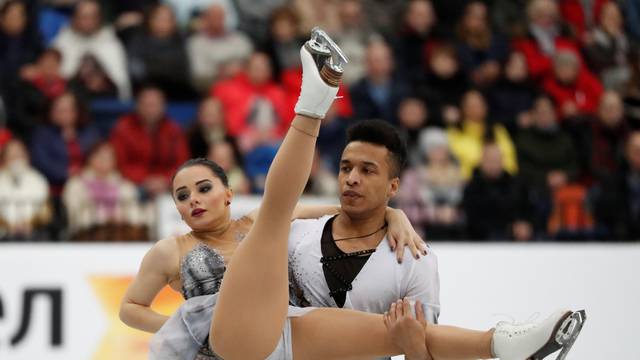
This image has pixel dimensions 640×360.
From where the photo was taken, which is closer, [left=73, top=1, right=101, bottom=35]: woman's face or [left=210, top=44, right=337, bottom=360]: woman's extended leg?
[left=210, top=44, right=337, bottom=360]: woman's extended leg

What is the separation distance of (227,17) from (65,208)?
115 inches

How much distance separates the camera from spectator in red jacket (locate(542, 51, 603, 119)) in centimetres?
1016

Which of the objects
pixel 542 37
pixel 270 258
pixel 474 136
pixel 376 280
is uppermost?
pixel 542 37

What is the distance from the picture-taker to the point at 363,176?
186 inches

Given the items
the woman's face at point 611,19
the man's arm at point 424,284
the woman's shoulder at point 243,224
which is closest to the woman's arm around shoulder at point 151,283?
the woman's shoulder at point 243,224

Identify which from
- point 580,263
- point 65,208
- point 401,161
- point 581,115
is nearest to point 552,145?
point 581,115

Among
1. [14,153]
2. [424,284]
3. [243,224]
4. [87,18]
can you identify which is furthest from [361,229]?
[87,18]

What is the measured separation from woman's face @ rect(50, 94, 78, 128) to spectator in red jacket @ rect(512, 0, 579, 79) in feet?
13.3

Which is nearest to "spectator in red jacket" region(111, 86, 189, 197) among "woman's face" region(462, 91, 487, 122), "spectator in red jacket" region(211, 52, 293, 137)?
"spectator in red jacket" region(211, 52, 293, 137)

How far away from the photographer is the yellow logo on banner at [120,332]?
645 centimetres

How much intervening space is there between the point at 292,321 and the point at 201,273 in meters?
0.43

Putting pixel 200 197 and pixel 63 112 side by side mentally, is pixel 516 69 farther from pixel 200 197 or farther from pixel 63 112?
pixel 200 197

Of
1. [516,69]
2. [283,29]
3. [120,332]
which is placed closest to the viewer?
[120,332]

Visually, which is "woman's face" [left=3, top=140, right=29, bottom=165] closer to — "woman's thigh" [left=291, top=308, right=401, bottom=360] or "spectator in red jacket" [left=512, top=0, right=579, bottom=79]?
"woman's thigh" [left=291, top=308, right=401, bottom=360]
